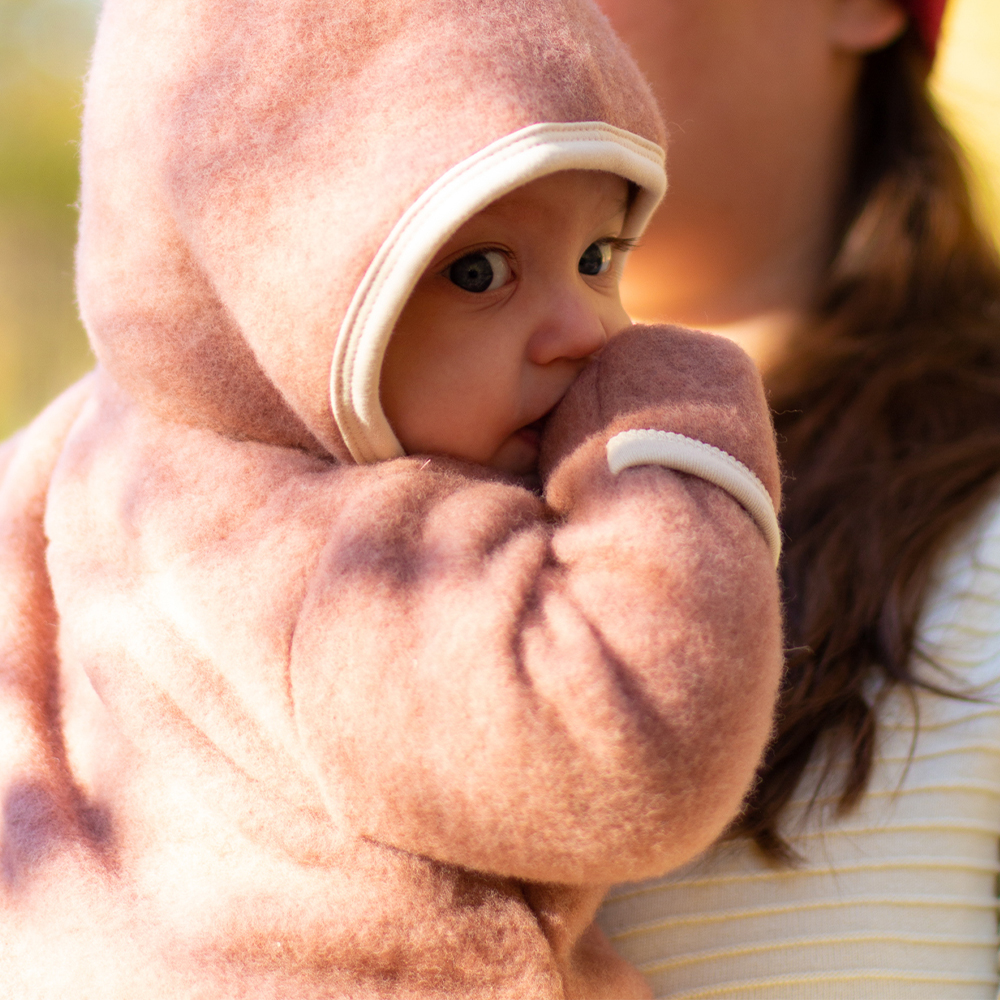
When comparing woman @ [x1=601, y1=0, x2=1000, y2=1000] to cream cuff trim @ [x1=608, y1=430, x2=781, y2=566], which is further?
woman @ [x1=601, y1=0, x2=1000, y2=1000]

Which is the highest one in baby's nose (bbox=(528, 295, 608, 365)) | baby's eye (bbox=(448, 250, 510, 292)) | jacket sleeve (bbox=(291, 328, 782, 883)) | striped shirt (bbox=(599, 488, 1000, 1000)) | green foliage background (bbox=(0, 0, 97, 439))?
baby's eye (bbox=(448, 250, 510, 292))

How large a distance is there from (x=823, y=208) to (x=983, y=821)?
1.20 m

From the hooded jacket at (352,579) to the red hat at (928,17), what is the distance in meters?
1.24

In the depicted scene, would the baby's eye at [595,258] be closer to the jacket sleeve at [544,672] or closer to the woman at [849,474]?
the jacket sleeve at [544,672]

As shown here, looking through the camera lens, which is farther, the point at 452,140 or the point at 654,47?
the point at 654,47

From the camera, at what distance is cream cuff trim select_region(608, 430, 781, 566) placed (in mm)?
779

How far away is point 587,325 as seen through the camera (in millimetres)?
879

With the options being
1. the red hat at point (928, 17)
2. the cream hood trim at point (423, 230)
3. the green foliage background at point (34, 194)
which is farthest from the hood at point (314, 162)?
the green foliage background at point (34, 194)

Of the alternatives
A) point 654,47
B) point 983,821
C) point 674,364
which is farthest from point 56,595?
point 654,47

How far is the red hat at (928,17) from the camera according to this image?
1.83 meters

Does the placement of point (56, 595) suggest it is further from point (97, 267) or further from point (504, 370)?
point (504, 370)

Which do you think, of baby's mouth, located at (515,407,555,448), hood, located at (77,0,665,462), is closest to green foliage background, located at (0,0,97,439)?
hood, located at (77,0,665,462)

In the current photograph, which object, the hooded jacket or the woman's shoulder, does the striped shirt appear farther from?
the hooded jacket

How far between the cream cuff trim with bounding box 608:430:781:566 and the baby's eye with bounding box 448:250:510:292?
0.18 m
